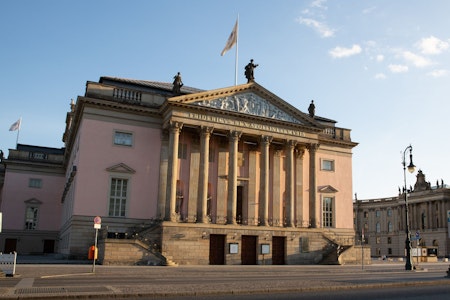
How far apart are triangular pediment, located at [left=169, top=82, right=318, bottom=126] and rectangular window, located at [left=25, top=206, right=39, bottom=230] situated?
3439 cm

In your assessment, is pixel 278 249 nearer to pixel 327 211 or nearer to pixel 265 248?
pixel 265 248

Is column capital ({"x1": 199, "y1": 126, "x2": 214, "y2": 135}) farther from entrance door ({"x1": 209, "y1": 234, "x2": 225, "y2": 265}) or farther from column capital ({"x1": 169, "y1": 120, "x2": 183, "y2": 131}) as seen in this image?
entrance door ({"x1": 209, "y1": 234, "x2": 225, "y2": 265})

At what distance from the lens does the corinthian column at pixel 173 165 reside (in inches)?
1587

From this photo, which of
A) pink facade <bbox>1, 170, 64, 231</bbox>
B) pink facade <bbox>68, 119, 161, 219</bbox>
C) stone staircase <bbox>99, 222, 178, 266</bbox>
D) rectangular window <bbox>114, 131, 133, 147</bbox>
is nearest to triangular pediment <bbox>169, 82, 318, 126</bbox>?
pink facade <bbox>68, 119, 161, 219</bbox>

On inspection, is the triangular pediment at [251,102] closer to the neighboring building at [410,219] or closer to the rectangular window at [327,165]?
the rectangular window at [327,165]

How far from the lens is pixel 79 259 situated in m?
39.2

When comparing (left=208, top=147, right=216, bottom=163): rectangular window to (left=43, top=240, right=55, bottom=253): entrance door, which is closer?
(left=208, top=147, right=216, bottom=163): rectangular window

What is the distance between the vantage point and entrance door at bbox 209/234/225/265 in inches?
1626

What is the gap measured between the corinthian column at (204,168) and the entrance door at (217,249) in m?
Result: 1.75

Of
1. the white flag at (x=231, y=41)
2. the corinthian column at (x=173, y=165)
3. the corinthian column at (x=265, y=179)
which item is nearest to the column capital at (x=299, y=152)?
the corinthian column at (x=265, y=179)

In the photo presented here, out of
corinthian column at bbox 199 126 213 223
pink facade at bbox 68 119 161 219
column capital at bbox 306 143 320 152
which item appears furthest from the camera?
column capital at bbox 306 143 320 152

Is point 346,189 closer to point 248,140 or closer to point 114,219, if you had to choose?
point 248,140

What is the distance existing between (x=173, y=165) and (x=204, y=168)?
3.06 meters

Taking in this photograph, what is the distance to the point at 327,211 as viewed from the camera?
171ft
